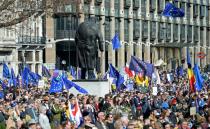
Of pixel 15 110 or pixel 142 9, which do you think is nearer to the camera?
pixel 15 110

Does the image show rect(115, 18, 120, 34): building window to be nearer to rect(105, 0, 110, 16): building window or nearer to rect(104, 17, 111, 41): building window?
rect(104, 17, 111, 41): building window

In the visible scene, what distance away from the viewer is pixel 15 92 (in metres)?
35.2

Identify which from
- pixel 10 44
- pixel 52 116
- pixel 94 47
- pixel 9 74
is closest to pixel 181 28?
pixel 10 44

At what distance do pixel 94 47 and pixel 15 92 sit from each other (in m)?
3.96

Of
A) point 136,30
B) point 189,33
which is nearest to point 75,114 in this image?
point 136,30

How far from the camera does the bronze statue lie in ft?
113

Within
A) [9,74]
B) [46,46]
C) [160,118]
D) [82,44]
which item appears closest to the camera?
[160,118]

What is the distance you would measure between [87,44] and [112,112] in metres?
11.6

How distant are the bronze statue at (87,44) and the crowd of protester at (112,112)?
3.76 m

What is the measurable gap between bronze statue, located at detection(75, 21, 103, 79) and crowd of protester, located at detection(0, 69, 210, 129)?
3.76 metres

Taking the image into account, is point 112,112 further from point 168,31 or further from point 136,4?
point 168,31

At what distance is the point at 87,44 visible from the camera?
34469 mm

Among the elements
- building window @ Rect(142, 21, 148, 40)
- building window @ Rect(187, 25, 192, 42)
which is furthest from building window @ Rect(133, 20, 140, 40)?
building window @ Rect(187, 25, 192, 42)

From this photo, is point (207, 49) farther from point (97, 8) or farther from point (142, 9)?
point (97, 8)
